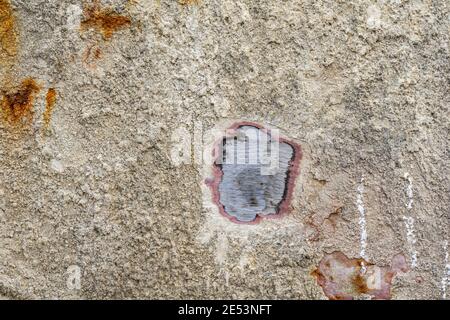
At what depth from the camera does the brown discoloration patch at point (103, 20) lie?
1194 millimetres

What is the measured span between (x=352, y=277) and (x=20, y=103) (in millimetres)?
733

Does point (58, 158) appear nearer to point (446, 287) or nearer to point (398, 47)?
point (398, 47)

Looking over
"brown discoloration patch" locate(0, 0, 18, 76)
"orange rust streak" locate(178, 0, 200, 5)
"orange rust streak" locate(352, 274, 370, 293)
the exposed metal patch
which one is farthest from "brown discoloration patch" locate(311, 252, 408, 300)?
"brown discoloration patch" locate(0, 0, 18, 76)

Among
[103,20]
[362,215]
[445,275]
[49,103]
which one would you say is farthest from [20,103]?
[445,275]

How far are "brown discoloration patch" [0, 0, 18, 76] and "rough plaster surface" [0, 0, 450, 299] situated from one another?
0.04m

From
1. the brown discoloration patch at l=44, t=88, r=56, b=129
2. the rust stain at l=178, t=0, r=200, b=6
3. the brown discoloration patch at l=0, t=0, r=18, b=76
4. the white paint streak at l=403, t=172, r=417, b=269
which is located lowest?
the white paint streak at l=403, t=172, r=417, b=269

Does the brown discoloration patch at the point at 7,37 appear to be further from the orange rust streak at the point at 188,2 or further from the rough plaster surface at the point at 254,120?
the orange rust streak at the point at 188,2

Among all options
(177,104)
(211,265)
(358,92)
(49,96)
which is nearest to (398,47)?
(358,92)

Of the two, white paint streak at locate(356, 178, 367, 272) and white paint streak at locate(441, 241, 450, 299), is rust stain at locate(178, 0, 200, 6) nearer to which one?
white paint streak at locate(356, 178, 367, 272)

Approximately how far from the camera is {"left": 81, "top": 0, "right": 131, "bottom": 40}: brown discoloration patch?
1.19 m

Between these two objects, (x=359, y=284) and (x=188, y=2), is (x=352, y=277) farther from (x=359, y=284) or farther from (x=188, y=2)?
(x=188, y=2)

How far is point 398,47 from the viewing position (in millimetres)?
1186

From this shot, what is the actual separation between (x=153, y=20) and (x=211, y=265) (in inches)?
19.1

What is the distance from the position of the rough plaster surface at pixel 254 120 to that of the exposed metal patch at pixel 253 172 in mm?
26
